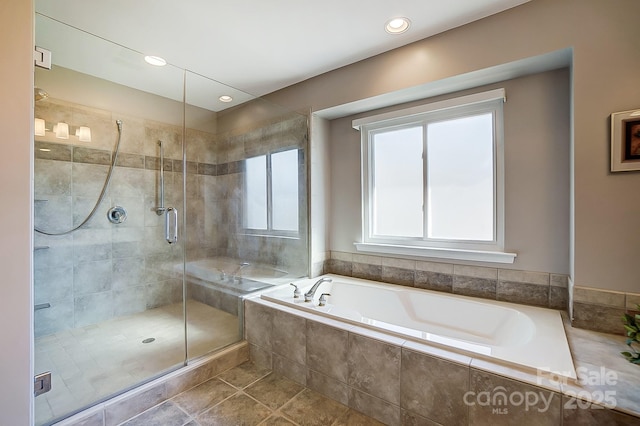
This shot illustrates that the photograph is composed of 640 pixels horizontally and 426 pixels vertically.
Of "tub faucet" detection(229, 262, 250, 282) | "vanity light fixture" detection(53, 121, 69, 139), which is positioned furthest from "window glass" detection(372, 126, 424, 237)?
"vanity light fixture" detection(53, 121, 69, 139)

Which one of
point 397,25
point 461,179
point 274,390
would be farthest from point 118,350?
point 397,25

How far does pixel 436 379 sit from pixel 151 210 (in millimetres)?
2721

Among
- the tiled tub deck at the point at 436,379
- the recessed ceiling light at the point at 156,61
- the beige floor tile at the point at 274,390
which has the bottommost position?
the beige floor tile at the point at 274,390

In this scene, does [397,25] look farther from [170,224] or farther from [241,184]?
[170,224]

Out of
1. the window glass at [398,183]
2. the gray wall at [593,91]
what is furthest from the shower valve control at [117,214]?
the gray wall at [593,91]

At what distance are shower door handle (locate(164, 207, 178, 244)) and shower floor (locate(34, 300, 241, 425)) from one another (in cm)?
63

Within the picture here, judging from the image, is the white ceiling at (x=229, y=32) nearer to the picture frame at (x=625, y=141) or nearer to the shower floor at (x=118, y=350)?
the picture frame at (x=625, y=141)

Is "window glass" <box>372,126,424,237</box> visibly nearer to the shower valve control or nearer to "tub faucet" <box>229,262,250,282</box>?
"tub faucet" <box>229,262,250,282</box>

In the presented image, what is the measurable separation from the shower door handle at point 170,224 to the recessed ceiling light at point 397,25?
2393 mm

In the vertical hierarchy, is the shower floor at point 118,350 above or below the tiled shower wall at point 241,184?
below

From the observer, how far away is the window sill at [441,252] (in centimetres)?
206

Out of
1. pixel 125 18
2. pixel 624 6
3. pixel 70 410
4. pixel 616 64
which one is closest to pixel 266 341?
pixel 70 410

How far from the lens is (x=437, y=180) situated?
7.93 ft

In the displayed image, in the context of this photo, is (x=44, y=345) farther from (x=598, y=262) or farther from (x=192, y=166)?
(x=598, y=262)
